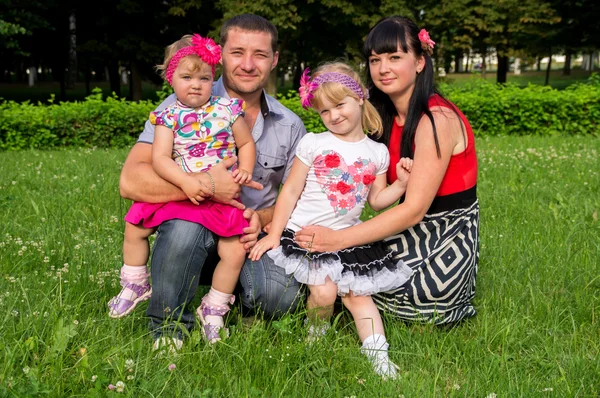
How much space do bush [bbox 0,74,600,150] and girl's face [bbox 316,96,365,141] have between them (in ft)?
29.8

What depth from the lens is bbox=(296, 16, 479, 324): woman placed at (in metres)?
3.28

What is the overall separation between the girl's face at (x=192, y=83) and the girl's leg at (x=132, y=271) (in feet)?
2.48

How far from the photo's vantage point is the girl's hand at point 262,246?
3.37m

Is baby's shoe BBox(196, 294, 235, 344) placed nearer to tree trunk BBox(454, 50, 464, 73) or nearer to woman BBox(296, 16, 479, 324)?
woman BBox(296, 16, 479, 324)

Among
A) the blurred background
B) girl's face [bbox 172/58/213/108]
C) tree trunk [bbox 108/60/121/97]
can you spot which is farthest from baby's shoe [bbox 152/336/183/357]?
tree trunk [bbox 108/60/121/97]

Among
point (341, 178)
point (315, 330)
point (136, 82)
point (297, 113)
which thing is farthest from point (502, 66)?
point (315, 330)

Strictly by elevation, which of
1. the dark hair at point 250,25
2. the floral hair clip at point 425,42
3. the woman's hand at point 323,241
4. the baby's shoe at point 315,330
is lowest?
the baby's shoe at point 315,330

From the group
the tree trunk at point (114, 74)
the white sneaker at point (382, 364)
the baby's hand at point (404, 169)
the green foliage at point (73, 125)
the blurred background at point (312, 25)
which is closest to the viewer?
the white sneaker at point (382, 364)

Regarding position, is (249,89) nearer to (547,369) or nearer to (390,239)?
(390,239)

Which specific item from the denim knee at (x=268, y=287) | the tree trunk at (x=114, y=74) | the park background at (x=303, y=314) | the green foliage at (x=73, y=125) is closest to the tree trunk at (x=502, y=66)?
the tree trunk at (x=114, y=74)

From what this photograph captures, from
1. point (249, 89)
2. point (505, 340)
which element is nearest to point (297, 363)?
point (505, 340)

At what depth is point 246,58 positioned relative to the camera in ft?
12.2

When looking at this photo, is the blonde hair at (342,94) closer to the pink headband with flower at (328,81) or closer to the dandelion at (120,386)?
the pink headband with flower at (328,81)

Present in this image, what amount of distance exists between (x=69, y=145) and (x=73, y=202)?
7182 millimetres
